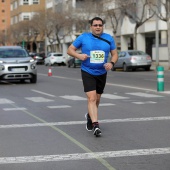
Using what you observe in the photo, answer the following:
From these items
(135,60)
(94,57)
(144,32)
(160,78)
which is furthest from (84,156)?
(144,32)

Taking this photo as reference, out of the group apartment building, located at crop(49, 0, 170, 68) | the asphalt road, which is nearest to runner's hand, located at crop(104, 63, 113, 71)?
the asphalt road

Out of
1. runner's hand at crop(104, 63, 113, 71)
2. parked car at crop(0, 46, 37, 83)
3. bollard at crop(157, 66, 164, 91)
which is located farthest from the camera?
parked car at crop(0, 46, 37, 83)

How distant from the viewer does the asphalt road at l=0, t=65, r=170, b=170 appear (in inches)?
268

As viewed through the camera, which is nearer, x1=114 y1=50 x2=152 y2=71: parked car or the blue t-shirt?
the blue t-shirt

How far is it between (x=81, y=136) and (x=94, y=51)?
1.53 metres

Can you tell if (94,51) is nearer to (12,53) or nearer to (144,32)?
(12,53)

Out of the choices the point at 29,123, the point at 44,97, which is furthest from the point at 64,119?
the point at 44,97

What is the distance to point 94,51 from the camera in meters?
8.77

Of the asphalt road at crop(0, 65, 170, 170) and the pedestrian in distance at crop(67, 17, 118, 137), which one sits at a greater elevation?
the pedestrian in distance at crop(67, 17, 118, 137)

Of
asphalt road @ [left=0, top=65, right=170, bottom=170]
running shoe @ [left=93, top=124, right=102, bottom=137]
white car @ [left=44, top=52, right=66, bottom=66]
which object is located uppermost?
running shoe @ [left=93, top=124, right=102, bottom=137]

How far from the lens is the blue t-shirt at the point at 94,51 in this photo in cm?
880

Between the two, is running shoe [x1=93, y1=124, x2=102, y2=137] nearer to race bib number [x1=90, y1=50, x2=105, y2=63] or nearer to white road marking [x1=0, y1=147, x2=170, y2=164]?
race bib number [x1=90, y1=50, x2=105, y2=63]

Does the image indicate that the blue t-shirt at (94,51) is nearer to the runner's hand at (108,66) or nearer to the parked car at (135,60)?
the runner's hand at (108,66)

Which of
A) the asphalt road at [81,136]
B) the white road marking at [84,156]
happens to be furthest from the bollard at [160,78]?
the white road marking at [84,156]
